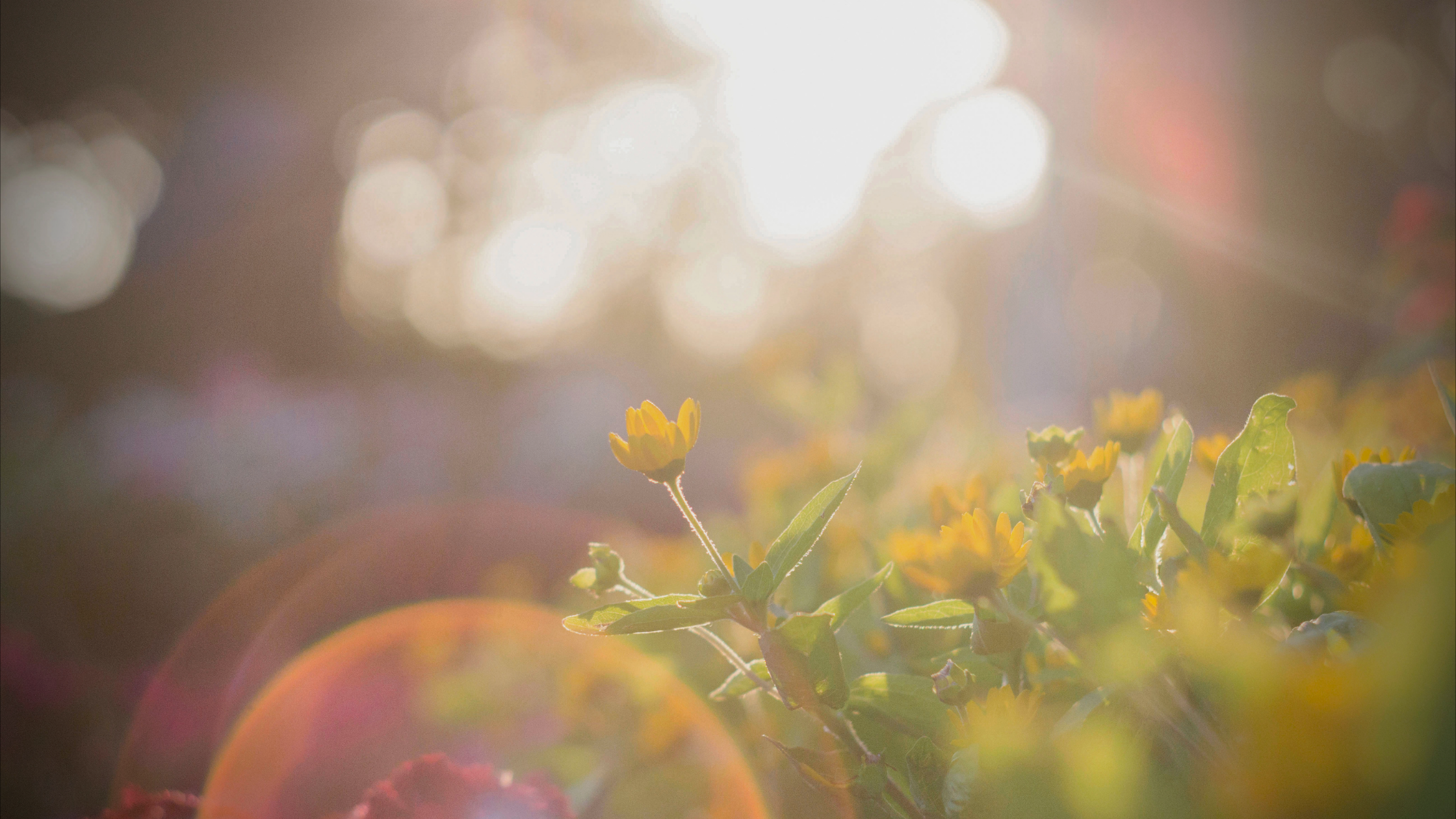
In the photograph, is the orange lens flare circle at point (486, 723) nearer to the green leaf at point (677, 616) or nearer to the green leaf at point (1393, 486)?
the green leaf at point (677, 616)

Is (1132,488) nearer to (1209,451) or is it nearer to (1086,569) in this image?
(1209,451)

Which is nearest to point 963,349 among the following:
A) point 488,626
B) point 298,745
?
point 488,626

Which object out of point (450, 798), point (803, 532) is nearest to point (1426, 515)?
point (803, 532)

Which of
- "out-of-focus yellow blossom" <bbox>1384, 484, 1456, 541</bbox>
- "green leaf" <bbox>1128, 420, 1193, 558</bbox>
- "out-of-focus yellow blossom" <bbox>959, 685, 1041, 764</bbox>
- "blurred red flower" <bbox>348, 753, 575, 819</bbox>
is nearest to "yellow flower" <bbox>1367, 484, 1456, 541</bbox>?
"out-of-focus yellow blossom" <bbox>1384, 484, 1456, 541</bbox>

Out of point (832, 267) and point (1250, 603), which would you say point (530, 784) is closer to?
point (1250, 603)

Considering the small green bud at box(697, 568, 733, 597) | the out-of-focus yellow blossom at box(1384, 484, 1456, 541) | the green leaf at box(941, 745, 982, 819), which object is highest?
the out-of-focus yellow blossom at box(1384, 484, 1456, 541)

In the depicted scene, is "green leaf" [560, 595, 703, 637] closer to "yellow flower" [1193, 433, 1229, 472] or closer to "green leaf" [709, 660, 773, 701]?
"green leaf" [709, 660, 773, 701]
